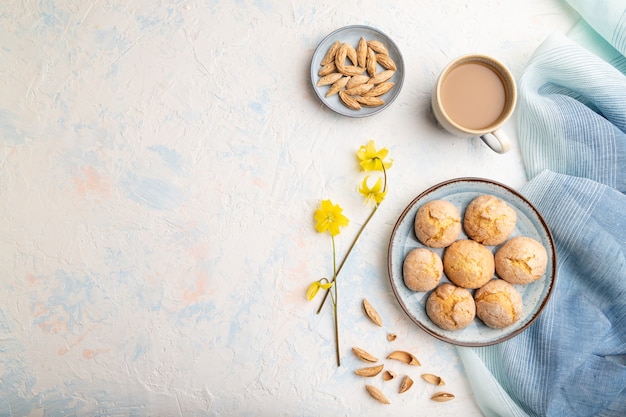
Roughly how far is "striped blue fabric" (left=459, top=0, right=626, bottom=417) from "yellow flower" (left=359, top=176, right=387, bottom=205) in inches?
12.4

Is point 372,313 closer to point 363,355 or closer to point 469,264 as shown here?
point 363,355

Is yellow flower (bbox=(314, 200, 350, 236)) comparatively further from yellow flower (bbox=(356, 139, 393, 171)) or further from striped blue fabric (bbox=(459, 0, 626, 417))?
striped blue fabric (bbox=(459, 0, 626, 417))

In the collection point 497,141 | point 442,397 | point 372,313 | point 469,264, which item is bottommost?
point 442,397

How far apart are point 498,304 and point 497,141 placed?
1.03 feet

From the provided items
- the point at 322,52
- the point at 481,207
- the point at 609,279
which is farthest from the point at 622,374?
the point at 322,52

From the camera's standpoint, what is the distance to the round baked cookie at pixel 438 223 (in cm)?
92

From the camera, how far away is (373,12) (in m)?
1.02

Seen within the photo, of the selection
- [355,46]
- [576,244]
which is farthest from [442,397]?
[355,46]

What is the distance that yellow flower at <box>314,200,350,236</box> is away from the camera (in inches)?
38.0

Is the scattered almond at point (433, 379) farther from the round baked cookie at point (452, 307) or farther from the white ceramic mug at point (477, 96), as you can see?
the white ceramic mug at point (477, 96)

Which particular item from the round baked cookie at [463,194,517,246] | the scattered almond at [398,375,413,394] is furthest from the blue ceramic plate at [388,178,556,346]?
the scattered almond at [398,375,413,394]

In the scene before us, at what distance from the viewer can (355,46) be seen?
1.00 m

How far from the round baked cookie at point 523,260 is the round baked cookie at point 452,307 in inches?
3.6

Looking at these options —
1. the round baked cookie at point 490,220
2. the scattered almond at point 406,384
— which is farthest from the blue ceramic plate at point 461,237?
the scattered almond at point 406,384
